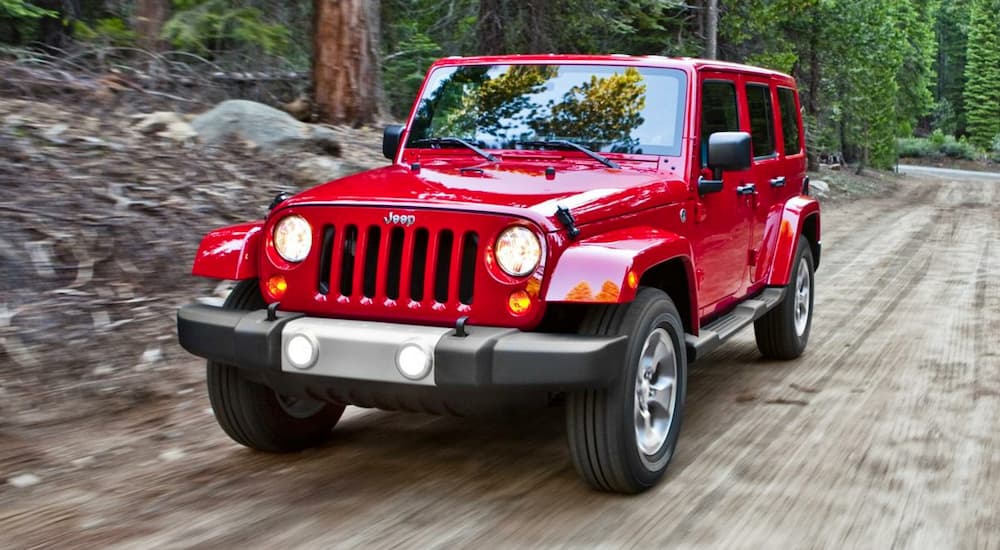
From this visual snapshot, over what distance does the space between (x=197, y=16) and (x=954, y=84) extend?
9167cm

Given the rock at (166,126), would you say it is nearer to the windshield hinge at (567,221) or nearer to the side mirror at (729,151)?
the side mirror at (729,151)

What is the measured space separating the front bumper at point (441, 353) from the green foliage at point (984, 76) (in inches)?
3020

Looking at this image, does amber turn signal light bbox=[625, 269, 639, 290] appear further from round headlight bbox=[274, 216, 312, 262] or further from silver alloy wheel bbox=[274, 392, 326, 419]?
silver alloy wheel bbox=[274, 392, 326, 419]

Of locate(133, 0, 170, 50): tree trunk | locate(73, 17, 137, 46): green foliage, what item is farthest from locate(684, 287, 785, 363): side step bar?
locate(133, 0, 170, 50): tree trunk

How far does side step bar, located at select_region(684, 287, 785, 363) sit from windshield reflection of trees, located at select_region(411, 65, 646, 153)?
978 millimetres

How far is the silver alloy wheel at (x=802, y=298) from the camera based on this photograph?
7.00 meters

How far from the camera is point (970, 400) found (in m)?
5.85

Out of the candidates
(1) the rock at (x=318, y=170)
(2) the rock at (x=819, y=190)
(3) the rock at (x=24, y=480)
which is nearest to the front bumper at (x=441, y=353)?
(3) the rock at (x=24, y=480)

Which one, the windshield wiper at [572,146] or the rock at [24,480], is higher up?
the windshield wiper at [572,146]

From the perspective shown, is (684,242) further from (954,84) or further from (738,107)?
(954,84)

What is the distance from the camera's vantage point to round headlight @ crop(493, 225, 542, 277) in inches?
156

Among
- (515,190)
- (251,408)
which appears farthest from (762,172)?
(251,408)

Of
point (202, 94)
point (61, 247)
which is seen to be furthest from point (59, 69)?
point (61, 247)

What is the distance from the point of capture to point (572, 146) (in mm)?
5090
